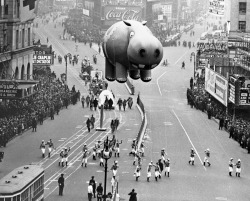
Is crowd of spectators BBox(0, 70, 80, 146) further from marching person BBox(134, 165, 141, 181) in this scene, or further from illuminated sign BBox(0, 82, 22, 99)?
marching person BBox(134, 165, 141, 181)

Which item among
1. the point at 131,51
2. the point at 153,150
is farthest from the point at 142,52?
the point at 153,150

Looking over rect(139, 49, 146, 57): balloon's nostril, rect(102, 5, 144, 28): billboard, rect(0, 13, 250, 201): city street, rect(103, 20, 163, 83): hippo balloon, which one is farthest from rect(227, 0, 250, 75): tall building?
rect(139, 49, 146, 57): balloon's nostril

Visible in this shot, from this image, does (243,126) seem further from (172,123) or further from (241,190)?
(241,190)

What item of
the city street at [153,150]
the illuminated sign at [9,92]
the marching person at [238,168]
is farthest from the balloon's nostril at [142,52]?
the illuminated sign at [9,92]

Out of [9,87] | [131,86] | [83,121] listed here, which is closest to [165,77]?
[131,86]

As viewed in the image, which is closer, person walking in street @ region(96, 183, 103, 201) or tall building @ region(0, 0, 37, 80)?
person walking in street @ region(96, 183, 103, 201)

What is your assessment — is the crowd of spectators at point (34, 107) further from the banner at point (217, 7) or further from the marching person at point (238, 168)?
the banner at point (217, 7)
